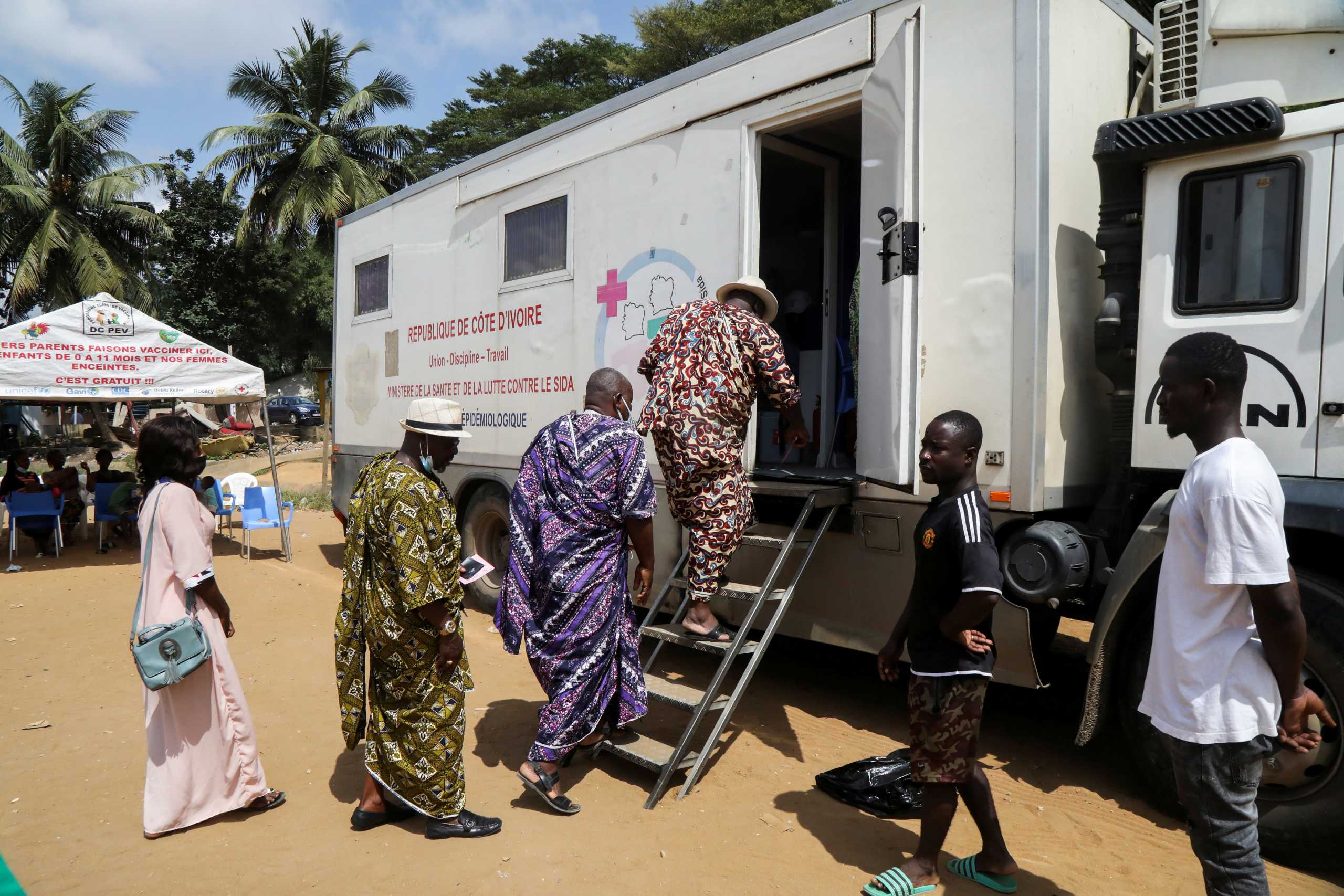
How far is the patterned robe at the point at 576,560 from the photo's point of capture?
140 inches

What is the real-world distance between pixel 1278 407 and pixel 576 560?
2.66m

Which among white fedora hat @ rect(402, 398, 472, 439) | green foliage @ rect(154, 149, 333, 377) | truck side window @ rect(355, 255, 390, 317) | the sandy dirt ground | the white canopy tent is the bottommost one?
the sandy dirt ground

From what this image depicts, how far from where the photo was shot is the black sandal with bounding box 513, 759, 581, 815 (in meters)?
3.47

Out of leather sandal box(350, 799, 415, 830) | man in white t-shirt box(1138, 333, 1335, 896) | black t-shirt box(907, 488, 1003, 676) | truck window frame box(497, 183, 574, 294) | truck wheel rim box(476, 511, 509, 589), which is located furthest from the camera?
truck wheel rim box(476, 511, 509, 589)

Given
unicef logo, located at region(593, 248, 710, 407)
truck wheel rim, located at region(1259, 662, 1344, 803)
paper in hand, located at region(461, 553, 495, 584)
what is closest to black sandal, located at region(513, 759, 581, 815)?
paper in hand, located at region(461, 553, 495, 584)

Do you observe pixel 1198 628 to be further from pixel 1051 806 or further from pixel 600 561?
pixel 600 561

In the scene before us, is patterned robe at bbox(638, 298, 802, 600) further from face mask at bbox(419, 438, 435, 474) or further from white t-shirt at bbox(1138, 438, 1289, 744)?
white t-shirt at bbox(1138, 438, 1289, 744)

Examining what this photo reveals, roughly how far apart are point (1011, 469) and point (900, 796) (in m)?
1.39

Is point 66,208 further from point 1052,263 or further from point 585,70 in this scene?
point 1052,263

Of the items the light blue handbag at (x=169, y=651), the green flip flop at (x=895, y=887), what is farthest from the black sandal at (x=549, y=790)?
the light blue handbag at (x=169, y=651)

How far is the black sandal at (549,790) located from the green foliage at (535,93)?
2217cm

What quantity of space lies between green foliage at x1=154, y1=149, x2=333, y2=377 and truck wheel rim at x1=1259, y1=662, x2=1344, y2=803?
27101 millimetres

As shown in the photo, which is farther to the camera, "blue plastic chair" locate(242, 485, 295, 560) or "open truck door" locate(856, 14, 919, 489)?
"blue plastic chair" locate(242, 485, 295, 560)

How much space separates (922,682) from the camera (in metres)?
2.80
